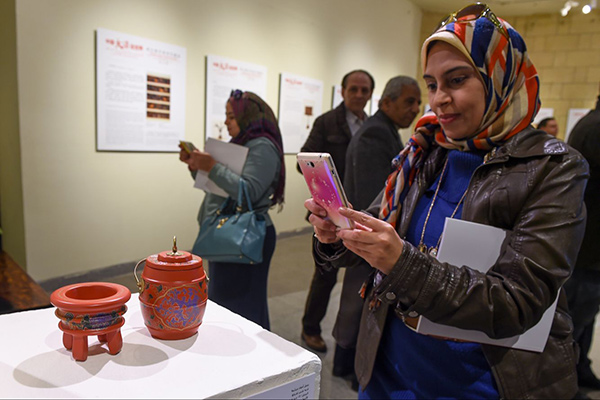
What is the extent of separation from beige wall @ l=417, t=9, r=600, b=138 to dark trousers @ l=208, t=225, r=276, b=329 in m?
4.84

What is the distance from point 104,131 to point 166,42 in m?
0.88

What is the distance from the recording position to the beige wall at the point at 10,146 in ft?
9.09

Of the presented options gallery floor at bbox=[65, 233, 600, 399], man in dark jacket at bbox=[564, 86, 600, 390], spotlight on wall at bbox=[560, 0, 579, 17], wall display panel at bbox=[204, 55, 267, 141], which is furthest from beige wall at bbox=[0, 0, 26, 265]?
spotlight on wall at bbox=[560, 0, 579, 17]

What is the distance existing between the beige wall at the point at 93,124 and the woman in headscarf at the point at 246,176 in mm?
458

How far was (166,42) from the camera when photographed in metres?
3.48

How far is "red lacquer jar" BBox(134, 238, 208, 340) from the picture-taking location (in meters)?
0.71

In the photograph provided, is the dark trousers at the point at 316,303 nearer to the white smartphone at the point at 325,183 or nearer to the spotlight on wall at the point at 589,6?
the white smartphone at the point at 325,183

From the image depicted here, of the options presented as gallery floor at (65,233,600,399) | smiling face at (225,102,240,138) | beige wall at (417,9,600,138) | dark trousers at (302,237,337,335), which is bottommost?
gallery floor at (65,233,600,399)

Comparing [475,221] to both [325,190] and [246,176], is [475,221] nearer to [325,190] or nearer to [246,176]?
[325,190]

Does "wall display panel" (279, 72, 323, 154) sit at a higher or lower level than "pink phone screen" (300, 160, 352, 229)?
higher

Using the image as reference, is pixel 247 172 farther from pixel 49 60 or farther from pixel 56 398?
pixel 49 60

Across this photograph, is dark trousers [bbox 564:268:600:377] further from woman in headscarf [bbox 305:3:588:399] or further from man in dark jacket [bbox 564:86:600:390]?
woman in headscarf [bbox 305:3:588:399]

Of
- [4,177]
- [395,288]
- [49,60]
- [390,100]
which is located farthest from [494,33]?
[4,177]

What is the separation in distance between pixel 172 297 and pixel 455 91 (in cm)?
74
